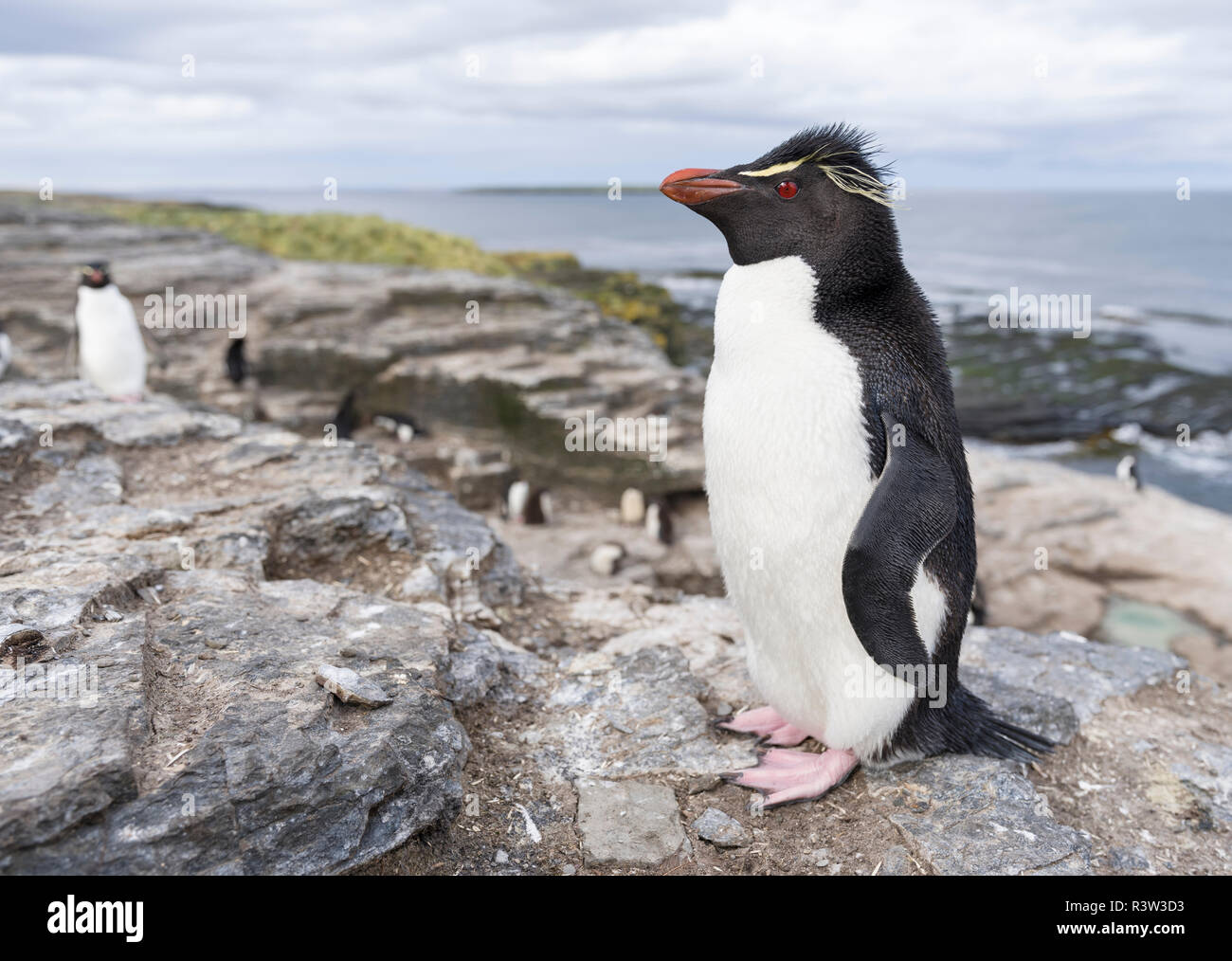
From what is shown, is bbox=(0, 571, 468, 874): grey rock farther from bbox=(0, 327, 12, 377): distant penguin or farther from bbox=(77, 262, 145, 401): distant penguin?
bbox=(0, 327, 12, 377): distant penguin

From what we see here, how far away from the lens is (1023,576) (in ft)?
38.1

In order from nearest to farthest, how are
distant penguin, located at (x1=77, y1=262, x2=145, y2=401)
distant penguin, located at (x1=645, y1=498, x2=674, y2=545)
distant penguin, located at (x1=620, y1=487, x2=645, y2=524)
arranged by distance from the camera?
distant penguin, located at (x1=77, y1=262, x2=145, y2=401) < distant penguin, located at (x1=645, y1=498, x2=674, y2=545) < distant penguin, located at (x1=620, y1=487, x2=645, y2=524)

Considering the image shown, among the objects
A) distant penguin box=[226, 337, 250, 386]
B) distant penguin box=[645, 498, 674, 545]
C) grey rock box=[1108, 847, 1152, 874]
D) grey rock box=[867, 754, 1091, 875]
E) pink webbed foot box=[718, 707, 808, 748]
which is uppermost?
distant penguin box=[226, 337, 250, 386]

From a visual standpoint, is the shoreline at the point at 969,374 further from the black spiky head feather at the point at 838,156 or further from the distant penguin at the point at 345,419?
the black spiky head feather at the point at 838,156

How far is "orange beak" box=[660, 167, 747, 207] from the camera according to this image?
2.95 metres

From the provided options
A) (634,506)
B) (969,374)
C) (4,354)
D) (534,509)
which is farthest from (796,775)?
(969,374)

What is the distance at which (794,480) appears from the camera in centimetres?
285

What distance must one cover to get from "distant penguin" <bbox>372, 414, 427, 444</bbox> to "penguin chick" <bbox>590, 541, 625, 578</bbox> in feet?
12.2

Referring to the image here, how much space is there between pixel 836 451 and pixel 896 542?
13.5 inches

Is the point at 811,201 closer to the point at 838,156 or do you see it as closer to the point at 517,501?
the point at 838,156

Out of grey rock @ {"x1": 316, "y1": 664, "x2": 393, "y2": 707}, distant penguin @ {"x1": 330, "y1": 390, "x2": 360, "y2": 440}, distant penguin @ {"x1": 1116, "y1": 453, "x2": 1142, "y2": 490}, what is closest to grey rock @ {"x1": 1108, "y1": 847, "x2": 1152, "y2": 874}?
grey rock @ {"x1": 316, "y1": 664, "x2": 393, "y2": 707}

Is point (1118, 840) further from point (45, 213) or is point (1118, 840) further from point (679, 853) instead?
point (45, 213)

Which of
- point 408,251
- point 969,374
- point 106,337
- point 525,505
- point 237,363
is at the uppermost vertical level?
point 408,251

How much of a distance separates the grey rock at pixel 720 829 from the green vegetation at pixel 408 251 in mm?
17002
